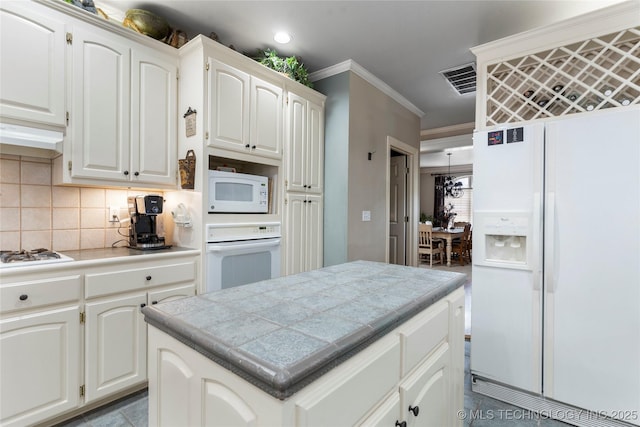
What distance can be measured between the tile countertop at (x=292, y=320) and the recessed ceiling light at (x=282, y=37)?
2.14 m

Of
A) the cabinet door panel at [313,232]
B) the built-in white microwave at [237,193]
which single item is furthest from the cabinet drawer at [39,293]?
the cabinet door panel at [313,232]

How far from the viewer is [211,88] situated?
221 cm

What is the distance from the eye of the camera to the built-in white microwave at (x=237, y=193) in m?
2.26

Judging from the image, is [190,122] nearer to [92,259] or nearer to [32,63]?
[32,63]

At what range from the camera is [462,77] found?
11.1 feet

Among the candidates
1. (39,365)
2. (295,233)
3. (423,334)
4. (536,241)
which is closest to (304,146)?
(295,233)

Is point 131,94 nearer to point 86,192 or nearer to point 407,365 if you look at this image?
point 86,192

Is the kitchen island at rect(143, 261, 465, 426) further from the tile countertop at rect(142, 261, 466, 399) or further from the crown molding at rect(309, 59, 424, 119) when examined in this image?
the crown molding at rect(309, 59, 424, 119)

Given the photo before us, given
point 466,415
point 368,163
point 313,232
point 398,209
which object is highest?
point 368,163

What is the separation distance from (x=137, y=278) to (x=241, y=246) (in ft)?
2.31

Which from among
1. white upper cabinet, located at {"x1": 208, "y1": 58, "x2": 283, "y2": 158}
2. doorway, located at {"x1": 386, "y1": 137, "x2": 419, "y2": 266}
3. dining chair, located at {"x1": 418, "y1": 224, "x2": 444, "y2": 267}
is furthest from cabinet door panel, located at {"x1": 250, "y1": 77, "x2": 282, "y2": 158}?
dining chair, located at {"x1": 418, "y1": 224, "x2": 444, "y2": 267}

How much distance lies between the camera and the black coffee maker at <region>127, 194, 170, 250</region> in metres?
2.19

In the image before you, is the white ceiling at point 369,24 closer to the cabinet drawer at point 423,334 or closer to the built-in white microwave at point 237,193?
the built-in white microwave at point 237,193

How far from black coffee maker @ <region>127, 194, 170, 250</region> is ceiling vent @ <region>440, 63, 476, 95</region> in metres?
3.04
